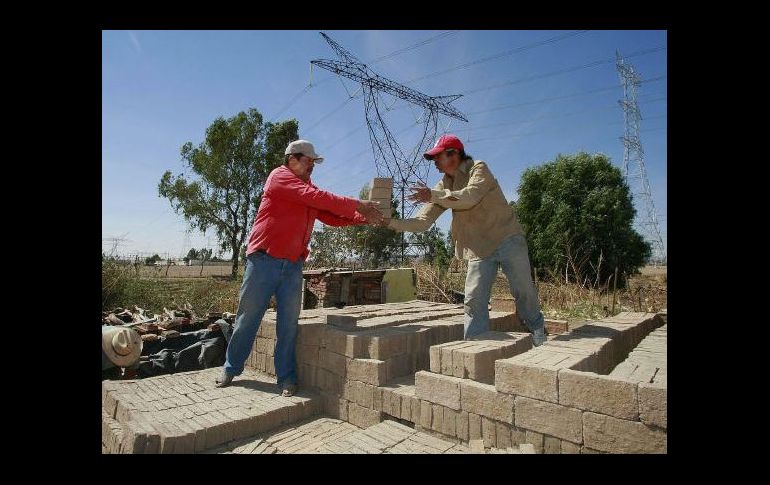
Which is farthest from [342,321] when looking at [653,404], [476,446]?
[653,404]

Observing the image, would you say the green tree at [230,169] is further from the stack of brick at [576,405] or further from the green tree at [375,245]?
the stack of brick at [576,405]

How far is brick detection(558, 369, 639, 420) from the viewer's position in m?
2.01

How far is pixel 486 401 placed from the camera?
2473mm

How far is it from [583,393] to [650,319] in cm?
368

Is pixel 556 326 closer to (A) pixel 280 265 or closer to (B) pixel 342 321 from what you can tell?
(B) pixel 342 321

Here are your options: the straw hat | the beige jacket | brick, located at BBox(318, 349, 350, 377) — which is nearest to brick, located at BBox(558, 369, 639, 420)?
the beige jacket

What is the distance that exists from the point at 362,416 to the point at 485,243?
179cm

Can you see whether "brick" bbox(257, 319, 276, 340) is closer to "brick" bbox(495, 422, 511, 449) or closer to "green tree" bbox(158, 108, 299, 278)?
"brick" bbox(495, 422, 511, 449)

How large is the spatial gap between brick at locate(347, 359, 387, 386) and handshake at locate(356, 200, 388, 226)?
1285mm

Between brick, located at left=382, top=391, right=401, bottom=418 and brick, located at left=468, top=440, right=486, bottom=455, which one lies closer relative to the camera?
brick, located at left=468, top=440, right=486, bottom=455

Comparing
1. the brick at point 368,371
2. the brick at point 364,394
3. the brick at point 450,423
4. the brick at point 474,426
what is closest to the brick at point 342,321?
the brick at point 368,371

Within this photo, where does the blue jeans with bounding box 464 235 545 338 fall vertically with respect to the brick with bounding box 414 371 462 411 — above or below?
above
